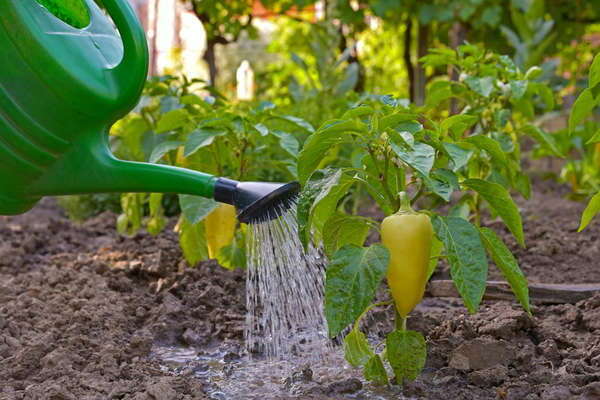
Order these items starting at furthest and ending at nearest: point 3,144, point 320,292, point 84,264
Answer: point 84,264
point 320,292
point 3,144

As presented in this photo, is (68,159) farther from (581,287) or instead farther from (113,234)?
(113,234)

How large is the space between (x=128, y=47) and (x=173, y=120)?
Result: 2.39 feet

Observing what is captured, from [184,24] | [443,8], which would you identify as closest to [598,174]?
[443,8]

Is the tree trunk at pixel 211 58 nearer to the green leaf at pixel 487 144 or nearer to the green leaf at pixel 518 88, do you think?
the green leaf at pixel 518 88

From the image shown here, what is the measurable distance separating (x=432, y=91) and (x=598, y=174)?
163cm

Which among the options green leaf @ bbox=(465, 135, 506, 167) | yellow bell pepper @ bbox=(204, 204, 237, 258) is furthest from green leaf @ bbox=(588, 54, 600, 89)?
yellow bell pepper @ bbox=(204, 204, 237, 258)

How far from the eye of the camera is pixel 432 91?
Result: 2.36m

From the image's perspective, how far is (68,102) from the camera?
1.46 metres

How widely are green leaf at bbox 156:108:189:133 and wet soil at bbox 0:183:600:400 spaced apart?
0.39 meters

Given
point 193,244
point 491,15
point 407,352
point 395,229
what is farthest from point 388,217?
point 491,15

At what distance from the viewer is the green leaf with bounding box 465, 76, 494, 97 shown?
2251 mm

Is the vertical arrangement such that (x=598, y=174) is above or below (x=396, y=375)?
above

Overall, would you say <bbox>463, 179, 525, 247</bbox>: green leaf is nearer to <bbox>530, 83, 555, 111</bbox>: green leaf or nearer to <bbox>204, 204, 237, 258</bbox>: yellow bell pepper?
<bbox>204, 204, 237, 258</bbox>: yellow bell pepper

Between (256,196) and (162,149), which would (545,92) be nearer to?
(162,149)
